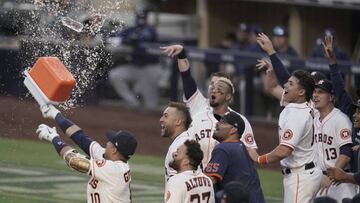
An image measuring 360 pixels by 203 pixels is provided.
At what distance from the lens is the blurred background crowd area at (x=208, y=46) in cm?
2011

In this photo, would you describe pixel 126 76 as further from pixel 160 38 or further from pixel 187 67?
pixel 187 67

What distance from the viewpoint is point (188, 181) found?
8852mm

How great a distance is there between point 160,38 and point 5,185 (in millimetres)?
10070

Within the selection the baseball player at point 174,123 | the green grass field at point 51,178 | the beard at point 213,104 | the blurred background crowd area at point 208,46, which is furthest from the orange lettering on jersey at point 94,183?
the blurred background crowd area at point 208,46

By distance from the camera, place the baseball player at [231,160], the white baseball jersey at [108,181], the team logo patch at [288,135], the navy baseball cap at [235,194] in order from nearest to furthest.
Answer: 1. the navy baseball cap at [235,194]
2. the white baseball jersey at [108,181]
3. the baseball player at [231,160]
4. the team logo patch at [288,135]

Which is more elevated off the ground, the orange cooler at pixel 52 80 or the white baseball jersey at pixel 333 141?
the orange cooler at pixel 52 80

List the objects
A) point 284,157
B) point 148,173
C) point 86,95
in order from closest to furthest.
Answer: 1. point 284,157
2. point 148,173
3. point 86,95

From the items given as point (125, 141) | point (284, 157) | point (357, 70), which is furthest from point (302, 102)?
point (357, 70)

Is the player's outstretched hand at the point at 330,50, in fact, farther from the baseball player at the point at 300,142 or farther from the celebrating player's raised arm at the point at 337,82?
the baseball player at the point at 300,142

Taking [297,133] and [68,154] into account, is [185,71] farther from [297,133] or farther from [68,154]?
[68,154]

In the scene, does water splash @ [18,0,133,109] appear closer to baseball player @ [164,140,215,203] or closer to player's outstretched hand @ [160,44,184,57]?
player's outstretched hand @ [160,44,184,57]

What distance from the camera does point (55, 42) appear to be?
Answer: 13227 millimetres

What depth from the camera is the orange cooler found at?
30.4 ft

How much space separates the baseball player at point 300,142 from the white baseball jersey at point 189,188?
170cm
